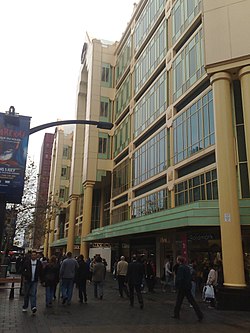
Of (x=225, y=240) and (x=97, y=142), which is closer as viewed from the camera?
(x=225, y=240)

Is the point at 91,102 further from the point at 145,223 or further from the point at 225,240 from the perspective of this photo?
the point at 225,240

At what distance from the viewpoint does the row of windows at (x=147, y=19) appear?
99.5 ft

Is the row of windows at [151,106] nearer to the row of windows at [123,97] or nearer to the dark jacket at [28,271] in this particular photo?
the row of windows at [123,97]

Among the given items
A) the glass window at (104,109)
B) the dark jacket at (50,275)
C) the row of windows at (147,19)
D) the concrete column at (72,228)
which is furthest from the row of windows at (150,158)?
the concrete column at (72,228)

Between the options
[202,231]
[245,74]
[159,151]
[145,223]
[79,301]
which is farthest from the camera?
[159,151]

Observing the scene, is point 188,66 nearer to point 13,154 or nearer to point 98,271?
point 98,271

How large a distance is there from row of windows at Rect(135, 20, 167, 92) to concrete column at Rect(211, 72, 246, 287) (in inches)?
548

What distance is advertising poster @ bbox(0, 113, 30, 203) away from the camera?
27.8 feet

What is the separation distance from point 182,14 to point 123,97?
1580cm

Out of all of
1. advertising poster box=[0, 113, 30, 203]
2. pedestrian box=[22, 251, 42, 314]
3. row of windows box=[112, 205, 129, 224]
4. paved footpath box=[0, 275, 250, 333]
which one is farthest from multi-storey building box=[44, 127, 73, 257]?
advertising poster box=[0, 113, 30, 203]

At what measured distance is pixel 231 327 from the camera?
8961 millimetres

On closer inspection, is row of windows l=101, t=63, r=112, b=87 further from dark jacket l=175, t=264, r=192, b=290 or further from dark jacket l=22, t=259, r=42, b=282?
dark jacket l=175, t=264, r=192, b=290

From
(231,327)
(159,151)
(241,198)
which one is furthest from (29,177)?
(231,327)

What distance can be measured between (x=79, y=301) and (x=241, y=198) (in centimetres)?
874
